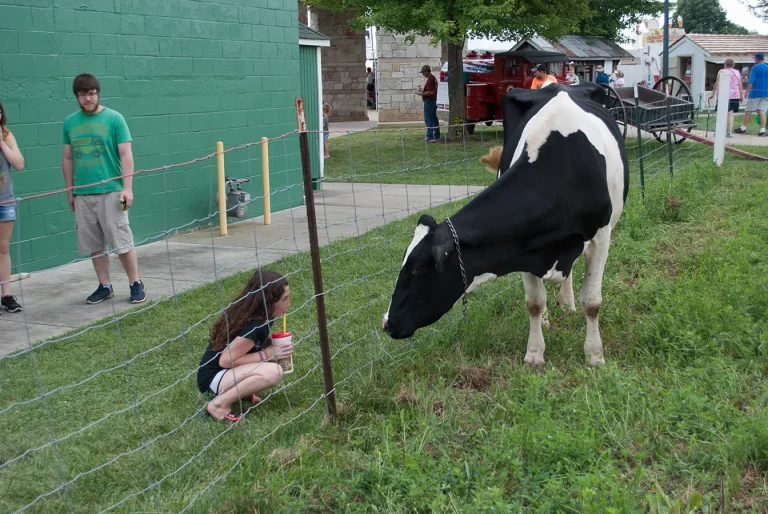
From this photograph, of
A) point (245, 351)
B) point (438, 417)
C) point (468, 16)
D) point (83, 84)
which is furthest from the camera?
point (468, 16)

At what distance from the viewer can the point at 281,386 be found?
4.66 metres

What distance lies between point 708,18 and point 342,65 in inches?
2227

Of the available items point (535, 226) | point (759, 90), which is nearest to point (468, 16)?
point (759, 90)

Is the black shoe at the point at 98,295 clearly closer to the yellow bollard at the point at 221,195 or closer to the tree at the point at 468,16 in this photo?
the yellow bollard at the point at 221,195

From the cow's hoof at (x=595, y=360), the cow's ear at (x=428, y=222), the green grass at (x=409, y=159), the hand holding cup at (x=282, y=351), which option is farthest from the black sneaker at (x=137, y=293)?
the green grass at (x=409, y=159)

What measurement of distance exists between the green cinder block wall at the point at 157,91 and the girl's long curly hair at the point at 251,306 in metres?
1.61

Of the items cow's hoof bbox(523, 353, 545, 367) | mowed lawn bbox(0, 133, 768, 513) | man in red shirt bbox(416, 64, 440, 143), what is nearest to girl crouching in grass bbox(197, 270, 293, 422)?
mowed lawn bbox(0, 133, 768, 513)

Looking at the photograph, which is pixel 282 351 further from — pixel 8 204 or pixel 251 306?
pixel 8 204

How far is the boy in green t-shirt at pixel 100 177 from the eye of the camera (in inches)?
252

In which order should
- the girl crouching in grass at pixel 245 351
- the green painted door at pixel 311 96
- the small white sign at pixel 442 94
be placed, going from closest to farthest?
the girl crouching in grass at pixel 245 351 < the green painted door at pixel 311 96 < the small white sign at pixel 442 94

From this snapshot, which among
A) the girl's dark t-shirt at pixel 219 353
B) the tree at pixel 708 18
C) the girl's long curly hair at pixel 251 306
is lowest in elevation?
the girl's dark t-shirt at pixel 219 353

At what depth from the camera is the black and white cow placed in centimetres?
426

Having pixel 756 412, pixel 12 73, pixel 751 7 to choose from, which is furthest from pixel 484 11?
pixel 751 7

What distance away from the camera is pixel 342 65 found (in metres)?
29.7
